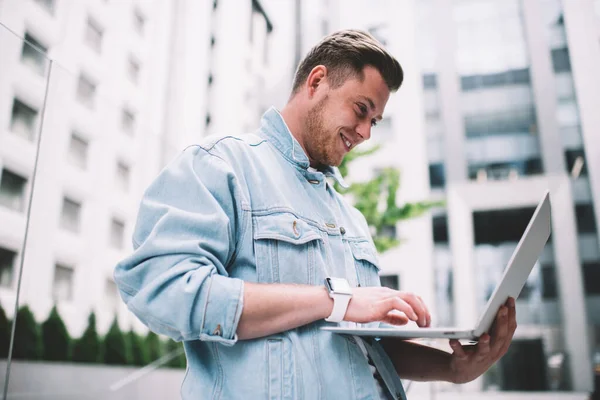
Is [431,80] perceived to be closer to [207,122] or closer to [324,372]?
[207,122]

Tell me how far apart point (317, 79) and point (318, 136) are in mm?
156

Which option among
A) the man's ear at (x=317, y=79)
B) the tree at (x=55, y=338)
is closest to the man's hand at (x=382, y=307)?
the man's ear at (x=317, y=79)

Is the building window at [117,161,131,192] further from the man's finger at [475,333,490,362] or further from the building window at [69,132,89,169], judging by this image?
the man's finger at [475,333,490,362]

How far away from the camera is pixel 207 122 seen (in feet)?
48.0

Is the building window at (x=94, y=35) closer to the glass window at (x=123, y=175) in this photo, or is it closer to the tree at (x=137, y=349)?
the glass window at (x=123, y=175)

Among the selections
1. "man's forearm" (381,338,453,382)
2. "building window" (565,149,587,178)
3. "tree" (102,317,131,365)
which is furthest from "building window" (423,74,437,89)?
"man's forearm" (381,338,453,382)

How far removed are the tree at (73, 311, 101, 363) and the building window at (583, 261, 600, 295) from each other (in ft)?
35.4

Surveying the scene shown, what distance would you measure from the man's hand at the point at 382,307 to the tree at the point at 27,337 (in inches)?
191

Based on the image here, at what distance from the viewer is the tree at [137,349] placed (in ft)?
20.9

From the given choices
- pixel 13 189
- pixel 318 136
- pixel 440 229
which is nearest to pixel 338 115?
pixel 318 136

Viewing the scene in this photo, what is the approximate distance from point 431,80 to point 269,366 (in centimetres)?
1414

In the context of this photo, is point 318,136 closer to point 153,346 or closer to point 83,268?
point 83,268

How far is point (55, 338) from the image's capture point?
528 centimetres

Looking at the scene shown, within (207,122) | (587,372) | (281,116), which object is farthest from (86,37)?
(587,372)
